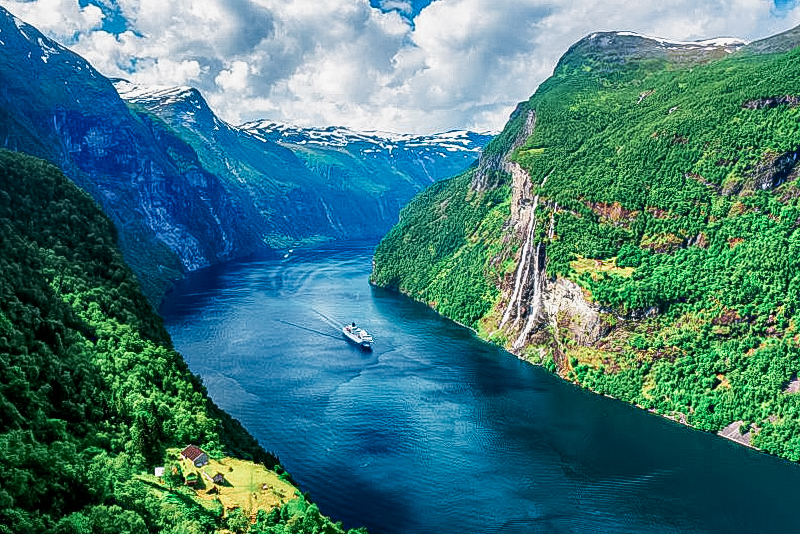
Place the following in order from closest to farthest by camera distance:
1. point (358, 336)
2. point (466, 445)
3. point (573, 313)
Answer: point (466, 445)
point (573, 313)
point (358, 336)

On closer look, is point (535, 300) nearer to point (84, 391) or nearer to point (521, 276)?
point (521, 276)

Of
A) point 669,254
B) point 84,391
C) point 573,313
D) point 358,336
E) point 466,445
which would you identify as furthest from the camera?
point 358,336

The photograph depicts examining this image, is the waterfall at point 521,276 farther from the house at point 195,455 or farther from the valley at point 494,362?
the house at point 195,455

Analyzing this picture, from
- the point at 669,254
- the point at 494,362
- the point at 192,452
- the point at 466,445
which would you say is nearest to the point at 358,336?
the point at 494,362

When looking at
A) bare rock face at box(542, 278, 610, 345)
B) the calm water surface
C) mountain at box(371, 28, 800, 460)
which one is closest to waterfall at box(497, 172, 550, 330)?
mountain at box(371, 28, 800, 460)

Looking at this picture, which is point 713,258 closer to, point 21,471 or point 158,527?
point 158,527

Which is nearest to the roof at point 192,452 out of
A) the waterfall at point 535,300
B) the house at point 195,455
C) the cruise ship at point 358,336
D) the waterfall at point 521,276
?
the house at point 195,455

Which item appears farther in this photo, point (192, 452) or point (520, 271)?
point (520, 271)

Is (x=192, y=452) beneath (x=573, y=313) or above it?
beneath
